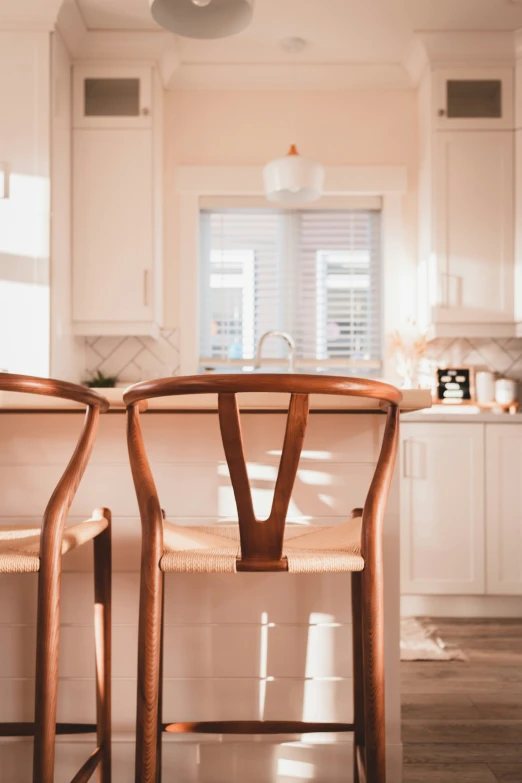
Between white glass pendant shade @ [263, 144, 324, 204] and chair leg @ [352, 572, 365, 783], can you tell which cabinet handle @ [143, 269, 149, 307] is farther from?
chair leg @ [352, 572, 365, 783]

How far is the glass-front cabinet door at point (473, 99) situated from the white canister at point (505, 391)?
1.35 metres

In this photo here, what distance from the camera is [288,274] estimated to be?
385 centimetres

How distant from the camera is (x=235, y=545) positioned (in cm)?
122

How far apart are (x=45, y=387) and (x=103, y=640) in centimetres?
61

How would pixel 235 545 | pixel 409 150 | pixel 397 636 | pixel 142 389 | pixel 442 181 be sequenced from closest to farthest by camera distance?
pixel 142 389
pixel 235 545
pixel 397 636
pixel 442 181
pixel 409 150

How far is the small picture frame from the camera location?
11.7 feet

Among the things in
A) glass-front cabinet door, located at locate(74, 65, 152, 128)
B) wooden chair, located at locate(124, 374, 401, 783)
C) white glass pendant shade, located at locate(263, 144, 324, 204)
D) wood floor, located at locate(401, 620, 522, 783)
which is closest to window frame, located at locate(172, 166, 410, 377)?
glass-front cabinet door, located at locate(74, 65, 152, 128)

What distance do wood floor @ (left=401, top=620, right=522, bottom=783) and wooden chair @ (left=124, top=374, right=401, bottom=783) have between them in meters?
0.78

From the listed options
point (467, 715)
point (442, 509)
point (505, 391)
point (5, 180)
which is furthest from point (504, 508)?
point (5, 180)

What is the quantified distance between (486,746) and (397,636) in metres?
0.56

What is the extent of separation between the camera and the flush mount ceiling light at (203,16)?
1.78 meters

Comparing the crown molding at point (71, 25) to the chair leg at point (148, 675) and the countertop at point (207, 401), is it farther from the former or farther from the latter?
the chair leg at point (148, 675)

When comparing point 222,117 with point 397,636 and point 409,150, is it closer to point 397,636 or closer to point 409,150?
point 409,150

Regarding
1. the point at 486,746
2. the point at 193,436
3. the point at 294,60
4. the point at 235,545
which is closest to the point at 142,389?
the point at 235,545
